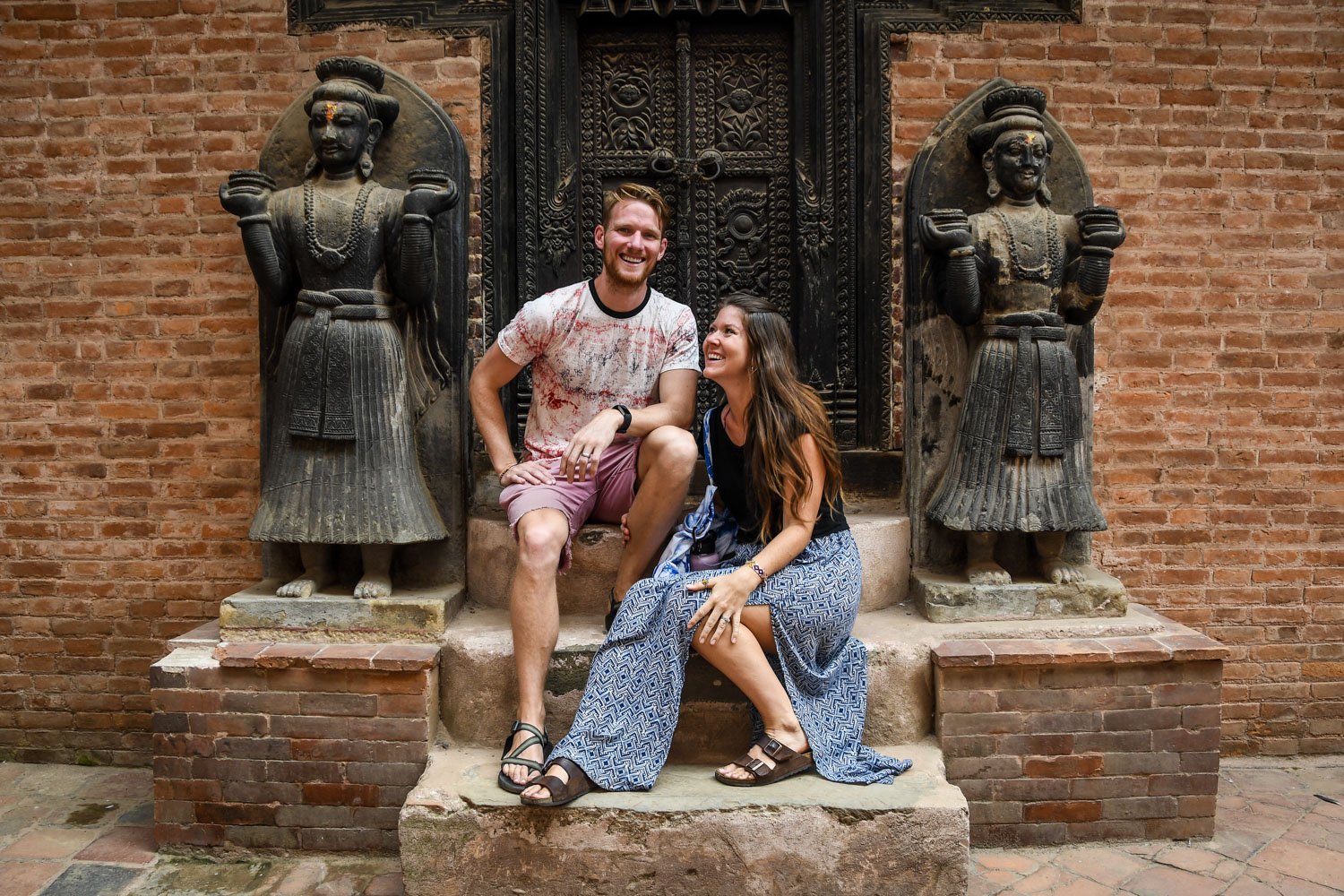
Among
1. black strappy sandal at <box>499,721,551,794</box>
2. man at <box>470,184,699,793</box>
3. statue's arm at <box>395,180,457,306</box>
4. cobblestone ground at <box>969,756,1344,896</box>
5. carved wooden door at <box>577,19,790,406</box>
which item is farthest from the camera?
carved wooden door at <box>577,19,790,406</box>

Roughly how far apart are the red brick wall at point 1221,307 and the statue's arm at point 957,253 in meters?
0.71

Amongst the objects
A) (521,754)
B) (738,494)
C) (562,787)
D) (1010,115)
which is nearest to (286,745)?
(521,754)

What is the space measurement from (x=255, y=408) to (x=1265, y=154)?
441 cm

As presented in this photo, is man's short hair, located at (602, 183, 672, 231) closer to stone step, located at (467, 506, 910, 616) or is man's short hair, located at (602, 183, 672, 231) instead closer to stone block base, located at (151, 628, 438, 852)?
stone step, located at (467, 506, 910, 616)

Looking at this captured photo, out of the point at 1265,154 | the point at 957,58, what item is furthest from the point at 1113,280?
the point at 957,58

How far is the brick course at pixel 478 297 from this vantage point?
3.91 m

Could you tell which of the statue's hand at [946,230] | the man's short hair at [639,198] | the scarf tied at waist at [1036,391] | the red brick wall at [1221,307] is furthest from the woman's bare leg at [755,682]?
the red brick wall at [1221,307]

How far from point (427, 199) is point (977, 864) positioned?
2.85 m

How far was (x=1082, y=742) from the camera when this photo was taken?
311 cm

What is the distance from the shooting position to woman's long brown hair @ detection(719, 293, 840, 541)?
2871mm

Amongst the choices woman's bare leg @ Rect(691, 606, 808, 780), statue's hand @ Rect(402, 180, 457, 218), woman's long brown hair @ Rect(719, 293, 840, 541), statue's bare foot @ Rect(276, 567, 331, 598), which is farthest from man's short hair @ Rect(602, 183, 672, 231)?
statue's bare foot @ Rect(276, 567, 331, 598)

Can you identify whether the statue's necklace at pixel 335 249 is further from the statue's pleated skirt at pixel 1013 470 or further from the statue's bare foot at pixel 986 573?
the statue's bare foot at pixel 986 573

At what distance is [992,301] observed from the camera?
11.1ft

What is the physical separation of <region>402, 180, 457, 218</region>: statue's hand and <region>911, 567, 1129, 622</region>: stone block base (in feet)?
7.19
